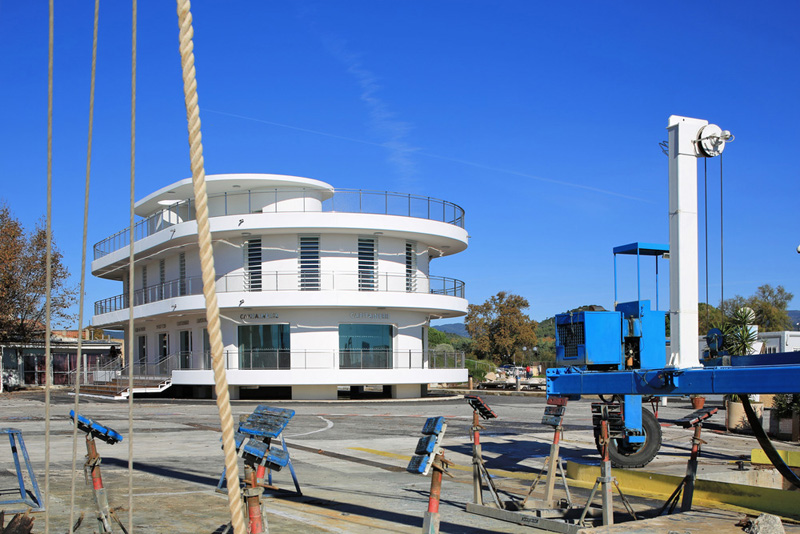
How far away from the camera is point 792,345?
145 feet

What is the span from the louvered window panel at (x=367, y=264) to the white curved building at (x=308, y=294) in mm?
51

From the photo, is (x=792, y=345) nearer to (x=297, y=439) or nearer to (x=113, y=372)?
(x=297, y=439)

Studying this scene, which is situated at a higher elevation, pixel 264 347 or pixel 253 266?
pixel 253 266

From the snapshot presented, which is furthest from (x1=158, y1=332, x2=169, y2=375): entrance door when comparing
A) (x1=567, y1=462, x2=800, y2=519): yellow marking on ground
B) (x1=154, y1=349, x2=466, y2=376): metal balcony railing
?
(x1=567, y1=462, x2=800, y2=519): yellow marking on ground

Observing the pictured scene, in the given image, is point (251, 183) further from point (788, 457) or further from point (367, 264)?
point (788, 457)

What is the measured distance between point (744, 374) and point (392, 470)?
6.65 m

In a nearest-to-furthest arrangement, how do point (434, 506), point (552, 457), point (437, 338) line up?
point (434, 506) → point (552, 457) → point (437, 338)

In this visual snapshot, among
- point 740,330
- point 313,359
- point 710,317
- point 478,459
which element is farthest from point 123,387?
point 478,459

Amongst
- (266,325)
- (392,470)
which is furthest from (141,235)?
(392,470)

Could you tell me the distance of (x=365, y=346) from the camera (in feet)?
125

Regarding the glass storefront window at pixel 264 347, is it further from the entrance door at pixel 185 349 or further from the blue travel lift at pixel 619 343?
the blue travel lift at pixel 619 343

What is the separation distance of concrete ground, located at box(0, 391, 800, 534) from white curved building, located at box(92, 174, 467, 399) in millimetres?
10487

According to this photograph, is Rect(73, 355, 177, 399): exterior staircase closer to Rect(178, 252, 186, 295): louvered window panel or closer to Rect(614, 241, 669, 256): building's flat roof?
Rect(178, 252, 186, 295): louvered window panel

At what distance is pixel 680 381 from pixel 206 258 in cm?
770
